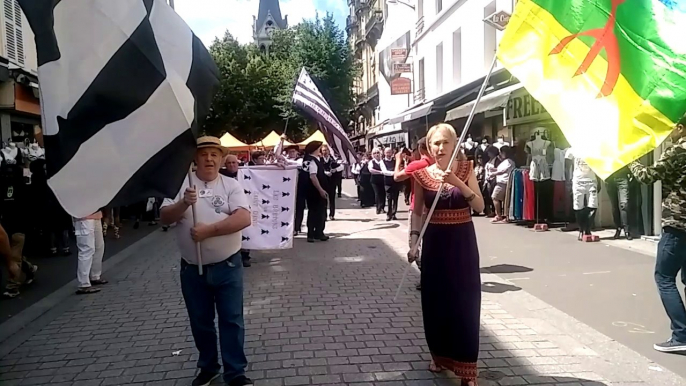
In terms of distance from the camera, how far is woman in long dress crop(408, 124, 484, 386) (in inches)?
178

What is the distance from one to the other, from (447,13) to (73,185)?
23838 mm

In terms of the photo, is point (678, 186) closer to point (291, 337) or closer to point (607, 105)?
point (607, 105)

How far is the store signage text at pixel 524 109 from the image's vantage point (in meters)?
14.3

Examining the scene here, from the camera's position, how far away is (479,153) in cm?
1719

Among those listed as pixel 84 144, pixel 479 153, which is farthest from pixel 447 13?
pixel 84 144

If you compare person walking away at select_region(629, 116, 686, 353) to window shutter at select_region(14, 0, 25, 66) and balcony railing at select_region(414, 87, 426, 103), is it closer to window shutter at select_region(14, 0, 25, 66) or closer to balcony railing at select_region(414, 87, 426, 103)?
window shutter at select_region(14, 0, 25, 66)

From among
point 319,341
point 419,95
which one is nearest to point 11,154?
point 319,341

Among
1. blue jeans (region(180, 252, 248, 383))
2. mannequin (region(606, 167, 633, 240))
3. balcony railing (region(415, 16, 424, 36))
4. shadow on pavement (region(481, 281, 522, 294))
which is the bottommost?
shadow on pavement (region(481, 281, 522, 294))

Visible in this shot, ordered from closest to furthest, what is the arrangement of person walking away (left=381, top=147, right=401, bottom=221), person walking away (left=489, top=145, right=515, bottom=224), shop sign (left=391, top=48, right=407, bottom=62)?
person walking away (left=489, top=145, right=515, bottom=224), person walking away (left=381, top=147, right=401, bottom=221), shop sign (left=391, top=48, right=407, bottom=62)

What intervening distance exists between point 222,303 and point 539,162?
9990 millimetres

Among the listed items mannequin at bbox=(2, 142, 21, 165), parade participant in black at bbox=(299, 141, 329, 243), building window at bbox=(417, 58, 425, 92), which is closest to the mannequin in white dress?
mannequin at bbox=(2, 142, 21, 165)

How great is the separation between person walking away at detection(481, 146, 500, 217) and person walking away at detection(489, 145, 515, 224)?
210mm

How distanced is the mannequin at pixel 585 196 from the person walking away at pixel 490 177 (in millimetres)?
3978

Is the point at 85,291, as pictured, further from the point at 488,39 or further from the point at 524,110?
the point at 488,39
